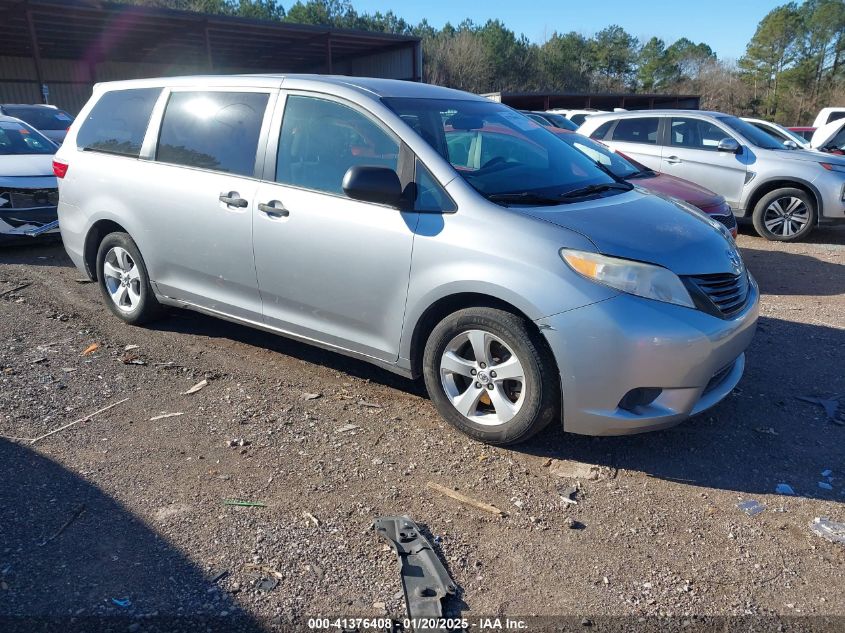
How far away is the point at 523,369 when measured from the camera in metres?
3.36

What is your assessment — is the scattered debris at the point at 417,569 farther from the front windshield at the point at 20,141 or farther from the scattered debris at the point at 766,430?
the front windshield at the point at 20,141

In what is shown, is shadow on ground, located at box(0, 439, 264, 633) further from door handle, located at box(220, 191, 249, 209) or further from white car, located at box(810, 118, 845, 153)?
white car, located at box(810, 118, 845, 153)

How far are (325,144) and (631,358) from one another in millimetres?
2178

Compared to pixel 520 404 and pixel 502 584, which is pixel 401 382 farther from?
pixel 502 584

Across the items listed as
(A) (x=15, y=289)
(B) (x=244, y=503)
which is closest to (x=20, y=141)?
(A) (x=15, y=289)

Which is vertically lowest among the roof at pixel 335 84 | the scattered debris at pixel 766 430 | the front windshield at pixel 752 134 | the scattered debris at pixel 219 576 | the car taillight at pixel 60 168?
the scattered debris at pixel 219 576

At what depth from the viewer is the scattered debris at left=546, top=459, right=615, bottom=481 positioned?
338 cm

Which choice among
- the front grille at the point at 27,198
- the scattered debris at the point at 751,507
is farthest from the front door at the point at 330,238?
the front grille at the point at 27,198

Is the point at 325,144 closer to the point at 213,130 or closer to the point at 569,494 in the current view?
the point at 213,130

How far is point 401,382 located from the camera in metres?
4.47

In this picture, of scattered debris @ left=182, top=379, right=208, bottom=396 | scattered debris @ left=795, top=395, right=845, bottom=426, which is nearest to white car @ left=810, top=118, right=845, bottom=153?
scattered debris @ left=795, top=395, right=845, bottom=426

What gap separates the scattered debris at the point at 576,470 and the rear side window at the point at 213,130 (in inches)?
100

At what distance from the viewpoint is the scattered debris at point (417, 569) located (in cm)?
247

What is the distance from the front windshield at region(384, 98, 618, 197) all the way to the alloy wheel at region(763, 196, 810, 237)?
5894 millimetres
